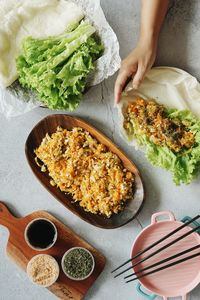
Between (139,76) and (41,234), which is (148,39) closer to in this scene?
(139,76)

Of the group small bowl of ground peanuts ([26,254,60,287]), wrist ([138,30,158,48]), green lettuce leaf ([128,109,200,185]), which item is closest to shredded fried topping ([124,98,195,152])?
green lettuce leaf ([128,109,200,185])

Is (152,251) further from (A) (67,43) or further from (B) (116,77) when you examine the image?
(A) (67,43)

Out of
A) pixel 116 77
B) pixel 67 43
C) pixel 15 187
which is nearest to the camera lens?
pixel 67 43

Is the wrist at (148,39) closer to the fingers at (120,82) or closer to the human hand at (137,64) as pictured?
the human hand at (137,64)

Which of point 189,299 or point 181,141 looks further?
point 189,299

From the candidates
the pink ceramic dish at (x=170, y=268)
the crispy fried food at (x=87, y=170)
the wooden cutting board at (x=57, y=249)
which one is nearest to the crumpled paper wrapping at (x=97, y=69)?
the crispy fried food at (x=87, y=170)

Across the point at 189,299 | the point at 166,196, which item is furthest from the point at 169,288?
the point at 166,196
